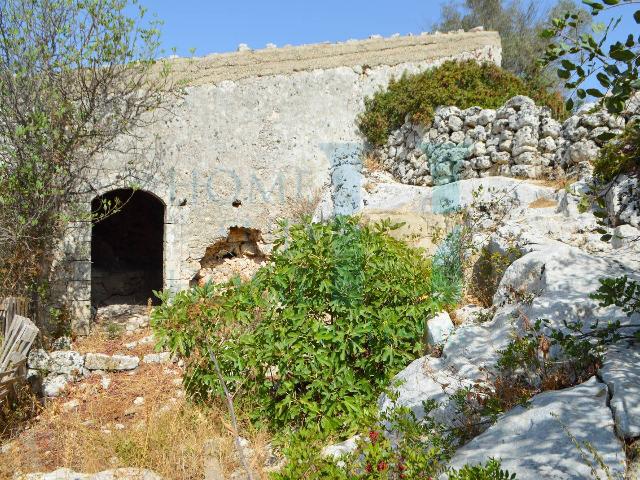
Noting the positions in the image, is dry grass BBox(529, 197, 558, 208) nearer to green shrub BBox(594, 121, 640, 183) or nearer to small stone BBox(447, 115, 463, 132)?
green shrub BBox(594, 121, 640, 183)

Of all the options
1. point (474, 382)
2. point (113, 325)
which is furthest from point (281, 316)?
point (113, 325)

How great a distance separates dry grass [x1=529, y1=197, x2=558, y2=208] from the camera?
23.5ft

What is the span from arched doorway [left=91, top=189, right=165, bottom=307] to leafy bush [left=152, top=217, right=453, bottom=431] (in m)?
8.06

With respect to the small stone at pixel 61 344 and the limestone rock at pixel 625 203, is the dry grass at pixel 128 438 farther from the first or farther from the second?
the limestone rock at pixel 625 203

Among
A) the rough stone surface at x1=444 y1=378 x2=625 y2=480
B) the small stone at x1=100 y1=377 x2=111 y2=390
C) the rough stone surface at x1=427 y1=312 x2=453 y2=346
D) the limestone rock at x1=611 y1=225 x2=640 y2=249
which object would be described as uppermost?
the limestone rock at x1=611 y1=225 x2=640 y2=249

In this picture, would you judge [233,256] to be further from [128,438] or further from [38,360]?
[128,438]

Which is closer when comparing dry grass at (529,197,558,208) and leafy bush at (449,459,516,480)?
leafy bush at (449,459,516,480)

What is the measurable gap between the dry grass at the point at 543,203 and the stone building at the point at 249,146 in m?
3.12

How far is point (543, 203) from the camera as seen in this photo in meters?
7.25

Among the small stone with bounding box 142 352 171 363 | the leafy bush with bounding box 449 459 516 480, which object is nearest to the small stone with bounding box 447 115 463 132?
the small stone with bounding box 142 352 171 363

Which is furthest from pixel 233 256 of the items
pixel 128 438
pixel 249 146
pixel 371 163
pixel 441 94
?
pixel 128 438

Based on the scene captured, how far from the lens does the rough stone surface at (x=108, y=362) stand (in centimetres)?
743

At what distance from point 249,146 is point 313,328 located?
623cm

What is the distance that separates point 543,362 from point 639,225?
2.65m
